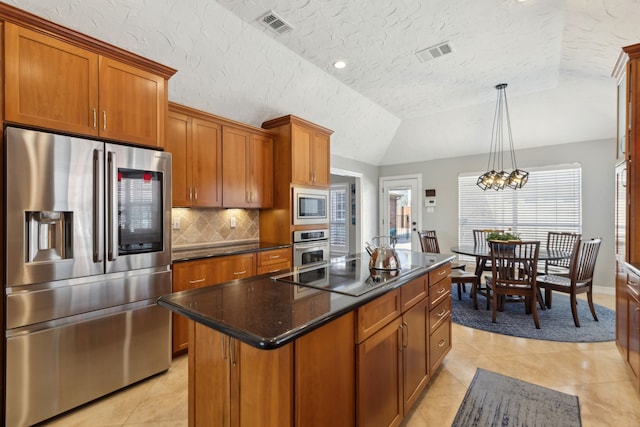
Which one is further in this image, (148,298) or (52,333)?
(148,298)

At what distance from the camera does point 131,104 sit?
2.27m

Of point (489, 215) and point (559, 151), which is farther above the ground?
point (559, 151)

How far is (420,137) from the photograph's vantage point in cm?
598

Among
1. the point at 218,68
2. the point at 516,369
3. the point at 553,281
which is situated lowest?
the point at 516,369

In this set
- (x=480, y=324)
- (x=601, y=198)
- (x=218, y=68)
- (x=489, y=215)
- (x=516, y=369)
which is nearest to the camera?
(x=516, y=369)

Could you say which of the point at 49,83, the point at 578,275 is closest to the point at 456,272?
the point at 578,275

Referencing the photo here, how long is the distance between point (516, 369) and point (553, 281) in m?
1.62

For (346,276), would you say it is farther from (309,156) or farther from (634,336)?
(309,156)

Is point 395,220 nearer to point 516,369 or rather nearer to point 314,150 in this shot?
point 314,150

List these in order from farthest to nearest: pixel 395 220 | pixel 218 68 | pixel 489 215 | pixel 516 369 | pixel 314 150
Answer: pixel 395 220 → pixel 489 215 → pixel 314 150 → pixel 218 68 → pixel 516 369

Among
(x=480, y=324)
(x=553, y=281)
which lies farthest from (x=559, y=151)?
(x=480, y=324)

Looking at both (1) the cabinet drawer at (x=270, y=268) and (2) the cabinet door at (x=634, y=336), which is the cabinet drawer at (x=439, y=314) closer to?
(2) the cabinet door at (x=634, y=336)

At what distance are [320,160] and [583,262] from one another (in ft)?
11.1

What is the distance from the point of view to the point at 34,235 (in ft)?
6.06
